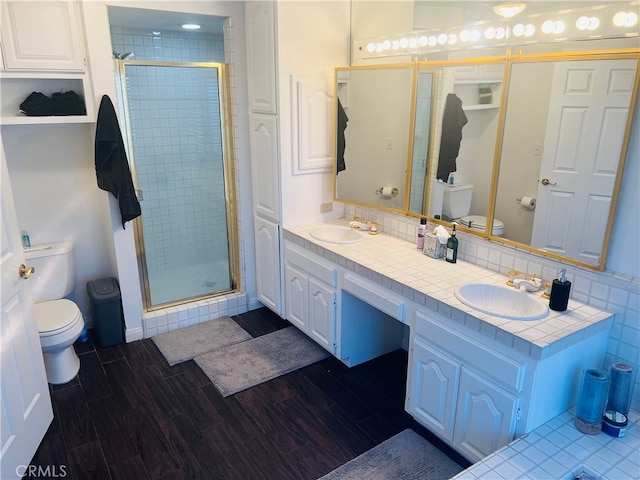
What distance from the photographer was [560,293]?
2.00 metres

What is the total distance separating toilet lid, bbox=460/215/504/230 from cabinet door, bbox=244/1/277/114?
1426mm

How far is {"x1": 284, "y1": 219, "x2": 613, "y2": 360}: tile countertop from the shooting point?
1833 millimetres

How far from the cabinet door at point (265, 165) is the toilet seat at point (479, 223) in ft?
4.27

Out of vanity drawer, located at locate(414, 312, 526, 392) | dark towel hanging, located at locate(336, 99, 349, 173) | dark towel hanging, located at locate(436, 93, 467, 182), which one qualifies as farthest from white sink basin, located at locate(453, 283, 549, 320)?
dark towel hanging, located at locate(336, 99, 349, 173)

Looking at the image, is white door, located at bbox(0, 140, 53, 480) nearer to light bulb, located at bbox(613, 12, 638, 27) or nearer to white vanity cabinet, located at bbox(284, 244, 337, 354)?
white vanity cabinet, located at bbox(284, 244, 337, 354)

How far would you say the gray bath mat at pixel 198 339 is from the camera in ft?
10.6

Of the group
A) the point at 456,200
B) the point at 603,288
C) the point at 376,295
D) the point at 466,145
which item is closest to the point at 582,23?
the point at 466,145

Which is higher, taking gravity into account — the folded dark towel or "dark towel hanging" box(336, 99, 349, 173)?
the folded dark towel

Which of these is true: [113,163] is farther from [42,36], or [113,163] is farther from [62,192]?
[42,36]

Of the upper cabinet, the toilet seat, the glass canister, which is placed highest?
the upper cabinet

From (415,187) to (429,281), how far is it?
763 mm

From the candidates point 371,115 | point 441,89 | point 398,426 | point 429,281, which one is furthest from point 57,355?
point 441,89

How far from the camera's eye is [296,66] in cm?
307

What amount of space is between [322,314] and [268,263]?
0.72 m
